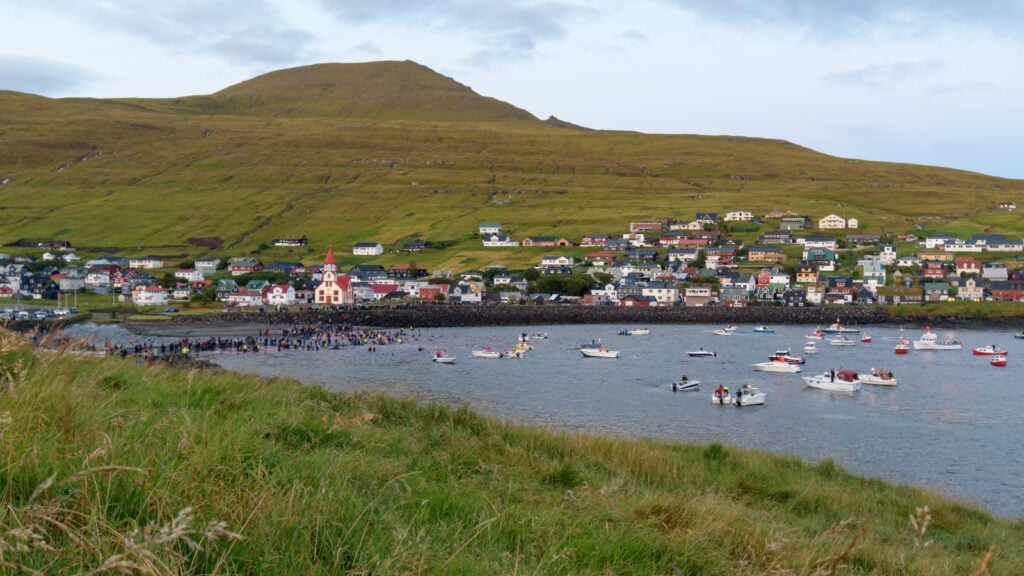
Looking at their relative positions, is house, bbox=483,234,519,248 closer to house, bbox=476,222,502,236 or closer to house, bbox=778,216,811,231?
house, bbox=476,222,502,236

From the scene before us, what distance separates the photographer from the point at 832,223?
457ft

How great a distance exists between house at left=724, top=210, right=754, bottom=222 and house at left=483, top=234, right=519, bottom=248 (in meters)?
39.9

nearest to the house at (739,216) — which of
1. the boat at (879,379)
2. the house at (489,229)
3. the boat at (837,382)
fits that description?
the house at (489,229)

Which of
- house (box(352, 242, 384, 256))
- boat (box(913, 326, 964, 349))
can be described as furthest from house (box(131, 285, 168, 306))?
boat (box(913, 326, 964, 349))

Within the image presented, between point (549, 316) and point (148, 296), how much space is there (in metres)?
46.1

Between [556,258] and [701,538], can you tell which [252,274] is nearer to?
[556,258]

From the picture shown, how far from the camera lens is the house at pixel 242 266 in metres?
115

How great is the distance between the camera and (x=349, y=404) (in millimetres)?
10648

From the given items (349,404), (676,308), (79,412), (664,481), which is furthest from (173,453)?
(676,308)

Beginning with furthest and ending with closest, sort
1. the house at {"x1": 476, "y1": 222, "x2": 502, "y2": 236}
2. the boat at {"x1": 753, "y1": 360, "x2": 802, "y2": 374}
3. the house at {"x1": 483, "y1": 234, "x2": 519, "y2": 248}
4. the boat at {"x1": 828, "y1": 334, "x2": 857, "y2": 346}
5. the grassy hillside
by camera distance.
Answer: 1. the grassy hillside
2. the house at {"x1": 476, "y1": 222, "x2": 502, "y2": 236}
3. the house at {"x1": 483, "y1": 234, "x2": 519, "y2": 248}
4. the boat at {"x1": 828, "y1": 334, "x2": 857, "y2": 346}
5. the boat at {"x1": 753, "y1": 360, "x2": 802, "y2": 374}

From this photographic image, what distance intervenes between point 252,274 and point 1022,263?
99.4m

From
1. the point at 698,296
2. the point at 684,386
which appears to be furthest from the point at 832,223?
the point at 684,386

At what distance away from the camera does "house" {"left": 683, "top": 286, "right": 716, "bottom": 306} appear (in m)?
106

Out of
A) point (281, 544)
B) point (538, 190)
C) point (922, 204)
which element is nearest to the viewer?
point (281, 544)
